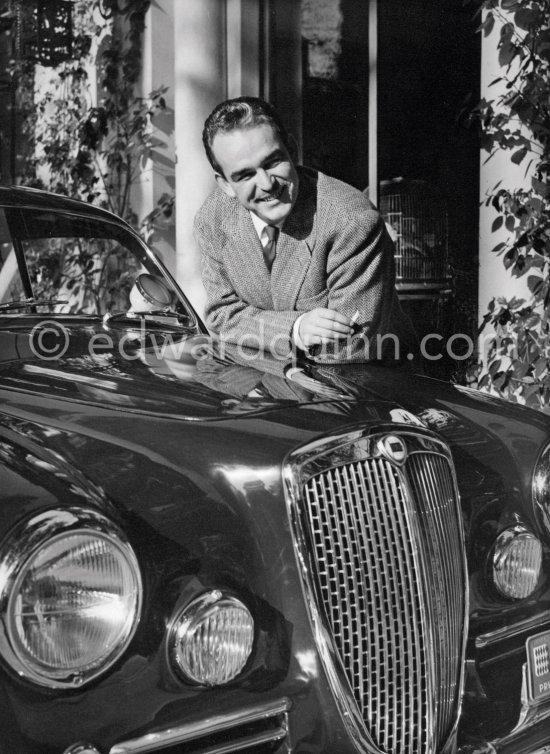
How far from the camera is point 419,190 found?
5.40m

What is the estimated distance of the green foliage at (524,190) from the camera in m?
4.03

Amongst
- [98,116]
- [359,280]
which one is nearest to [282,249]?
[359,280]

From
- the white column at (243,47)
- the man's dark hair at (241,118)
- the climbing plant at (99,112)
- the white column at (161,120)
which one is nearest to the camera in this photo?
the man's dark hair at (241,118)

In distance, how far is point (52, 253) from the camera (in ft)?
9.85

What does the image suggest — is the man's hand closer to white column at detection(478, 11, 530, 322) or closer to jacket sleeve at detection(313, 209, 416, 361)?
jacket sleeve at detection(313, 209, 416, 361)

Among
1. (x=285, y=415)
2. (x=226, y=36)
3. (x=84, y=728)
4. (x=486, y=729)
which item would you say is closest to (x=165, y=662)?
(x=84, y=728)

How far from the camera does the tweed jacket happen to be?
265 cm

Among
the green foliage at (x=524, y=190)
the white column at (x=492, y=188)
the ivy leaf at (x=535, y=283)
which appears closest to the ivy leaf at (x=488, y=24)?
the green foliage at (x=524, y=190)

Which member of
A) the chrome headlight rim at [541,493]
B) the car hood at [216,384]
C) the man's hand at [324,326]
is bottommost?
the chrome headlight rim at [541,493]

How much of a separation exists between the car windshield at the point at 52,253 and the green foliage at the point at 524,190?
1.81 metres

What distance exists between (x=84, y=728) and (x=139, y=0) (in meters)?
5.94

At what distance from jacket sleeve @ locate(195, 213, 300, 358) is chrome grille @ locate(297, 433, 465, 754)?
0.84 metres

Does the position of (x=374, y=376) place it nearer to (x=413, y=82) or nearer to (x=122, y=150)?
(x=413, y=82)

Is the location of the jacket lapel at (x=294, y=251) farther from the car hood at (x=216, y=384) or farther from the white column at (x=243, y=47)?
the white column at (x=243, y=47)
